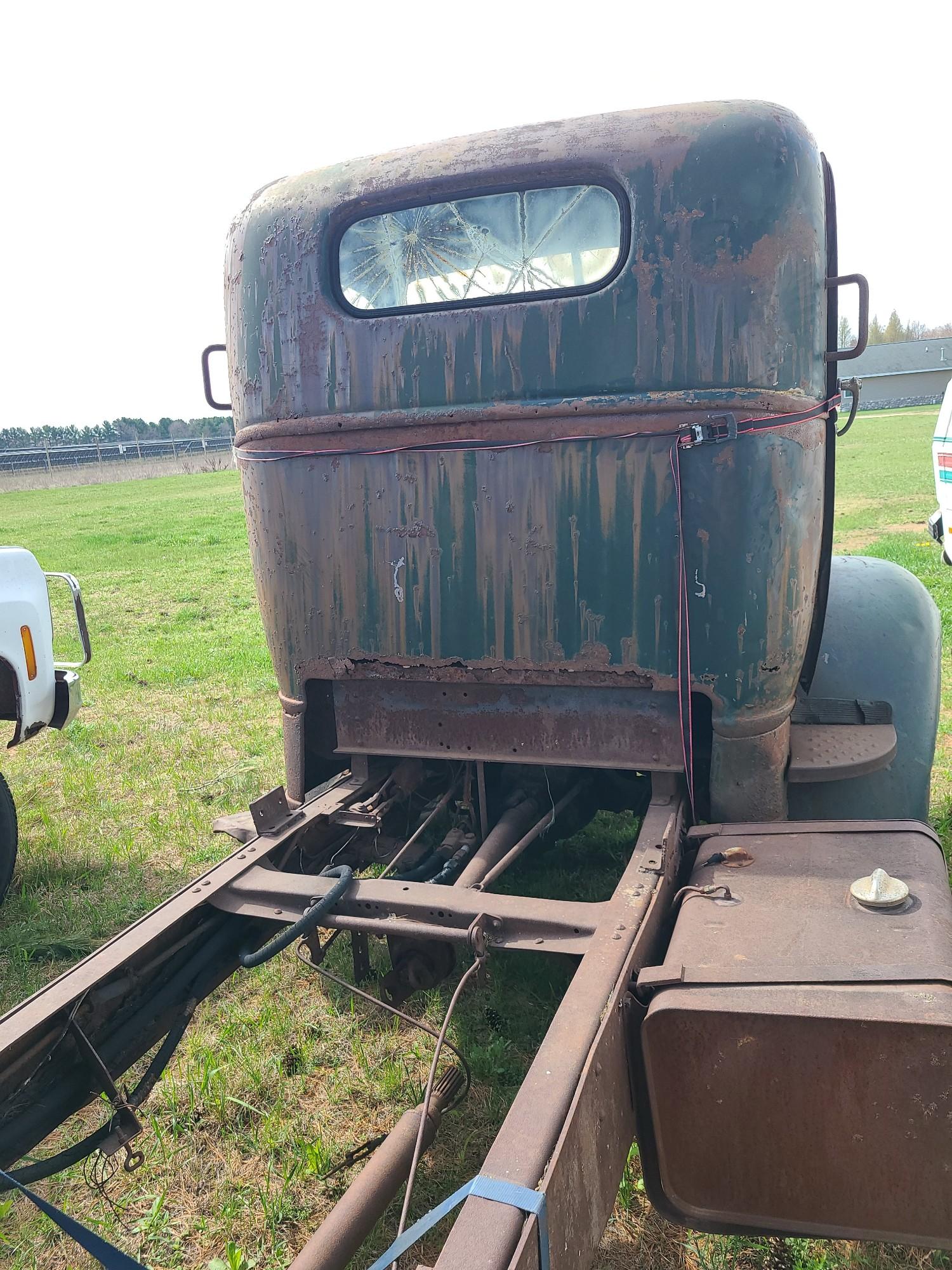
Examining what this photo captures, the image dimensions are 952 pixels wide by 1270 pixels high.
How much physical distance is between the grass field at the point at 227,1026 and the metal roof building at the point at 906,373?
5957 cm

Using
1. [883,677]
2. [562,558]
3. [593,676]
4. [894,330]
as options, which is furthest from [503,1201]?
[894,330]

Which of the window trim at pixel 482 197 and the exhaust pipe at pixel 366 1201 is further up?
the window trim at pixel 482 197

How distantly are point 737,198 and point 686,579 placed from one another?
96 cm

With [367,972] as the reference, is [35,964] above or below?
below

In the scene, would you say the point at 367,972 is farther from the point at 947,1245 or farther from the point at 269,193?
the point at 269,193

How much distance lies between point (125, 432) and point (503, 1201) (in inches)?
2428

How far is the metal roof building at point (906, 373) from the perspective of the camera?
199 feet

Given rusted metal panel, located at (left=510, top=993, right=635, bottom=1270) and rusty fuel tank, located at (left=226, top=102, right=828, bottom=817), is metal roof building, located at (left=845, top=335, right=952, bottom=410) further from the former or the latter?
rusted metal panel, located at (left=510, top=993, right=635, bottom=1270)

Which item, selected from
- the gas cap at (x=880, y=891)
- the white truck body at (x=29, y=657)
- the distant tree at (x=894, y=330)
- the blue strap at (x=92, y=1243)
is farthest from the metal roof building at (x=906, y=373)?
the blue strap at (x=92, y=1243)

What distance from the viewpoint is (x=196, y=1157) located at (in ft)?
8.66

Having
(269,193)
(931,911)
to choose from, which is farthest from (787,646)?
(269,193)

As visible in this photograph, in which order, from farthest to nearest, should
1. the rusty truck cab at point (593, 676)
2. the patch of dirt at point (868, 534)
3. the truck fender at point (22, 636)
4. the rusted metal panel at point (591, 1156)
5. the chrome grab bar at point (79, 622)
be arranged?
the patch of dirt at point (868, 534), the chrome grab bar at point (79, 622), the truck fender at point (22, 636), the rusty truck cab at point (593, 676), the rusted metal panel at point (591, 1156)

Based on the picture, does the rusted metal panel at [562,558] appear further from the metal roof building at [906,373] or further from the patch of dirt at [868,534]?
the metal roof building at [906,373]

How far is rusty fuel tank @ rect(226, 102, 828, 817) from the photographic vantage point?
238cm
